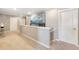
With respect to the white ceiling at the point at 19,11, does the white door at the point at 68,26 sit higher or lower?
lower

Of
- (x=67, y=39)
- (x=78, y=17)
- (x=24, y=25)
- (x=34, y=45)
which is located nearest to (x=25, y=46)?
(x=34, y=45)

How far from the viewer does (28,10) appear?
1961 millimetres

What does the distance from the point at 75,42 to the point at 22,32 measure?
1082 mm

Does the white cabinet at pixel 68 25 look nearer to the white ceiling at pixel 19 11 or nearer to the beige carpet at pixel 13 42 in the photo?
the white ceiling at pixel 19 11

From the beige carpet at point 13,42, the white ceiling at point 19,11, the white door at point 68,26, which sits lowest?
the beige carpet at point 13,42

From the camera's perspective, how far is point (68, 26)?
6.40 feet

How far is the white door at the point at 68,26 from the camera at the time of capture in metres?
1.90

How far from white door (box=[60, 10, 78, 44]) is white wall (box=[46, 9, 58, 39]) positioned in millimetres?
102

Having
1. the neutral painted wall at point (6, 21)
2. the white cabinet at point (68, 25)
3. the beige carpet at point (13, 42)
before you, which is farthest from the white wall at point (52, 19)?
the neutral painted wall at point (6, 21)

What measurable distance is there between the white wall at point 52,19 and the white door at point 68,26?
0.10 metres

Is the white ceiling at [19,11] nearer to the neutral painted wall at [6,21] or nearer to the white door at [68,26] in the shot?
the neutral painted wall at [6,21]

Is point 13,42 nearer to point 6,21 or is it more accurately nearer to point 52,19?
point 6,21

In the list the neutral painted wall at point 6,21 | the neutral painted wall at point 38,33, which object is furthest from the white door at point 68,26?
the neutral painted wall at point 6,21
